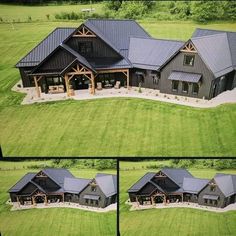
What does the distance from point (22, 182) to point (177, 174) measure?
224 centimetres

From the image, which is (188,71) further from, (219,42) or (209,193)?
(209,193)

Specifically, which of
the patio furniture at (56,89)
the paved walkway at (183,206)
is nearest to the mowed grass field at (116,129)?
the patio furniture at (56,89)

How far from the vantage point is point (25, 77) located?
4102 millimetres

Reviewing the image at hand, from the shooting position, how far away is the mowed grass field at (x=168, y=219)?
437cm

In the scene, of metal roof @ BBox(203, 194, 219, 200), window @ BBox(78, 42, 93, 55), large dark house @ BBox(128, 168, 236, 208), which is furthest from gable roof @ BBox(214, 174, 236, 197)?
window @ BBox(78, 42, 93, 55)

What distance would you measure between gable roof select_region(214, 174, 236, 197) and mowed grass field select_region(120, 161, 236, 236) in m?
0.08

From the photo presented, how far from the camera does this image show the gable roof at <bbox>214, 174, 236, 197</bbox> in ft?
14.1

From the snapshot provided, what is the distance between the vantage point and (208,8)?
3.91 meters

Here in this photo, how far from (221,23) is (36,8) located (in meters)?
2.38

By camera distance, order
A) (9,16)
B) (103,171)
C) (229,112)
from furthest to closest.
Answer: (103,171) < (229,112) < (9,16)

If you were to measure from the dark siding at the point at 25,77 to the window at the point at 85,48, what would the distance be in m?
0.72

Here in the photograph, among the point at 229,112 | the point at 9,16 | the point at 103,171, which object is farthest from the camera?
the point at 103,171

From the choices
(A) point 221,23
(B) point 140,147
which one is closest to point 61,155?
(B) point 140,147

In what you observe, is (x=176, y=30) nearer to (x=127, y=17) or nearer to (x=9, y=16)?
(x=127, y=17)
